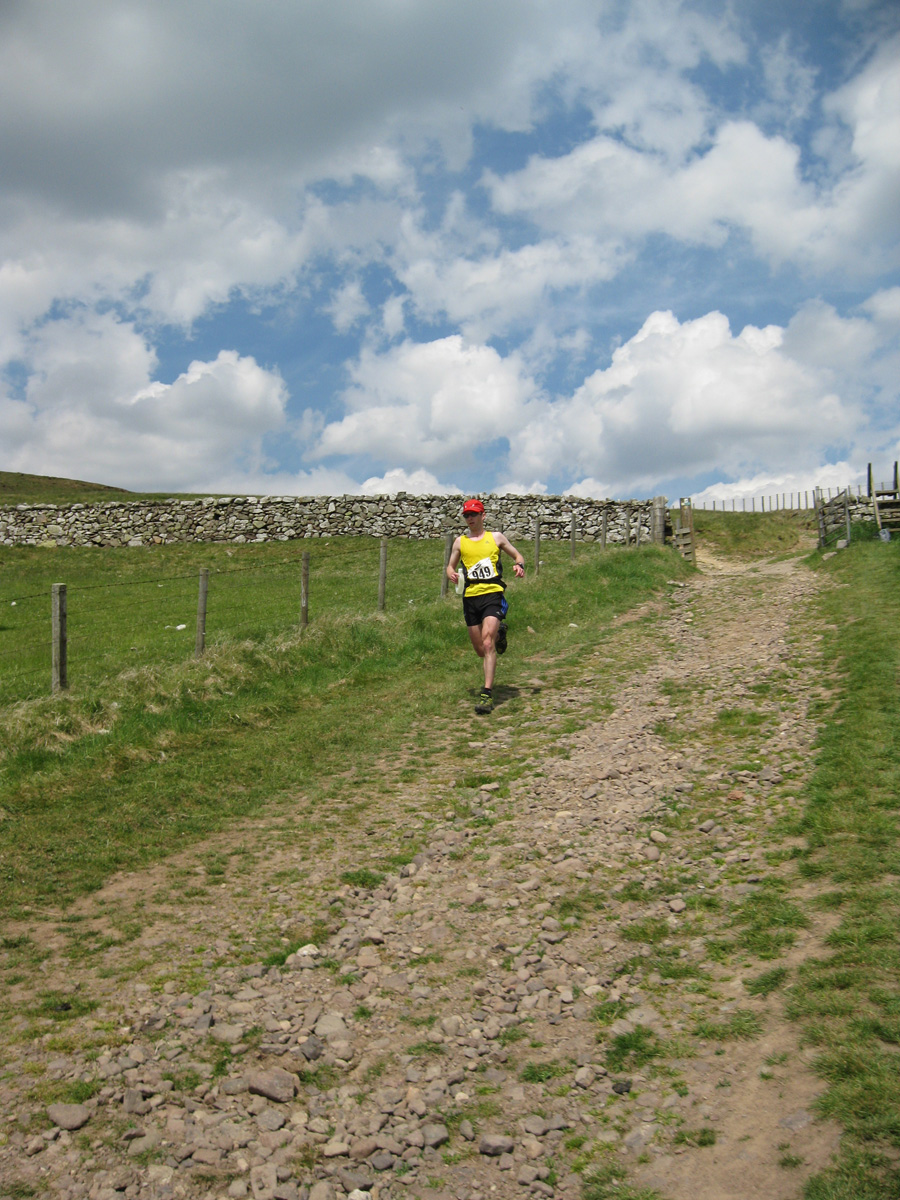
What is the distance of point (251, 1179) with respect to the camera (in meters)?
3.30

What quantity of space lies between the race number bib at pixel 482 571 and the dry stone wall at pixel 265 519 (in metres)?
22.8

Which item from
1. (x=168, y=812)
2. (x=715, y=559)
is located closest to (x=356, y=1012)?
(x=168, y=812)

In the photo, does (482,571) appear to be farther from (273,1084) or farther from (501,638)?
(273,1084)

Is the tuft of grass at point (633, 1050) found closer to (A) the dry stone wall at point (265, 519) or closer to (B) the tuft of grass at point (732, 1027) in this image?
(B) the tuft of grass at point (732, 1027)

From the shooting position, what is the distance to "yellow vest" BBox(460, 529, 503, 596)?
35.1 ft

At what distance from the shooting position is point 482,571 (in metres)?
10.7

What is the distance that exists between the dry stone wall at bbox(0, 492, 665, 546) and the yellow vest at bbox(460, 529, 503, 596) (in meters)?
22.7

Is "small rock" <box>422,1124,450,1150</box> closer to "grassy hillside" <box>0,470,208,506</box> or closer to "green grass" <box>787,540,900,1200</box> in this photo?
"green grass" <box>787,540,900,1200</box>

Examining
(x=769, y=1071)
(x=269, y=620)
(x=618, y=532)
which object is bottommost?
(x=769, y=1071)

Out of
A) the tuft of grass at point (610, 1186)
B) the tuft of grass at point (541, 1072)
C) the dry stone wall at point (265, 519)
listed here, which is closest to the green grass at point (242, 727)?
the tuft of grass at point (541, 1072)

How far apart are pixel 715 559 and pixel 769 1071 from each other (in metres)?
29.8

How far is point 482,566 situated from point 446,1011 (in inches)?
269

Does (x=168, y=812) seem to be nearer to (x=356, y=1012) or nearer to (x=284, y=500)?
(x=356, y=1012)

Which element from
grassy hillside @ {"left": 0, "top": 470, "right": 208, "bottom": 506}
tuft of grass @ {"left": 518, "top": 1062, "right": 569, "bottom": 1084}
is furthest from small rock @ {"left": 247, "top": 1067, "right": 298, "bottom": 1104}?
grassy hillside @ {"left": 0, "top": 470, "right": 208, "bottom": 506}
